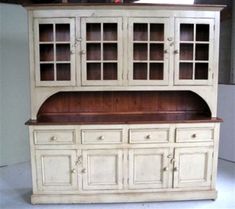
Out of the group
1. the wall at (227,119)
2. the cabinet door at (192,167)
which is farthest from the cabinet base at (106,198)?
the wall at (227,119)

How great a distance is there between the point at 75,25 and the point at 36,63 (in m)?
0.55

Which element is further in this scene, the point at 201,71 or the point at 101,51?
the point at 201,71

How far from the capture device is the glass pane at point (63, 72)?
290 cm

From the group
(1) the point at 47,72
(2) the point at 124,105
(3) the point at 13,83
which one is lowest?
(2) the point at 124,105

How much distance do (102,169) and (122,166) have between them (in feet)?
0.68

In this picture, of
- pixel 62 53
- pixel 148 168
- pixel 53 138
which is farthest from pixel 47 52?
pixel 148 168

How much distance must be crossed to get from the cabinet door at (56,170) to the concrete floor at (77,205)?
0.65 feet

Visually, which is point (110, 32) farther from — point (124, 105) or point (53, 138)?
point (53, 138)

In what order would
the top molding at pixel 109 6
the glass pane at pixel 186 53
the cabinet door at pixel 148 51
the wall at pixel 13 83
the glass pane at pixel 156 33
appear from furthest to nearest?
1. the wall at pixel 13 83
2. the glass pane at pixel 186 53
3. the glass pane at pixel 156 33
4. the cabinet door at pixel 148 51
5. the top molding at pixel 109 6

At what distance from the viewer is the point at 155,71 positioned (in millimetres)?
2953

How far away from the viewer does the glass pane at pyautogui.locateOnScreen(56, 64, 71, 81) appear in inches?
114

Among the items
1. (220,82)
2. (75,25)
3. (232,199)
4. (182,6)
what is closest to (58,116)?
(75,25)

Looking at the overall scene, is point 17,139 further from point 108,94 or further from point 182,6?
point 182,6

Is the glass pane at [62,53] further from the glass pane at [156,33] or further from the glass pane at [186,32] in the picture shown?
the glass pane at [186,32]
